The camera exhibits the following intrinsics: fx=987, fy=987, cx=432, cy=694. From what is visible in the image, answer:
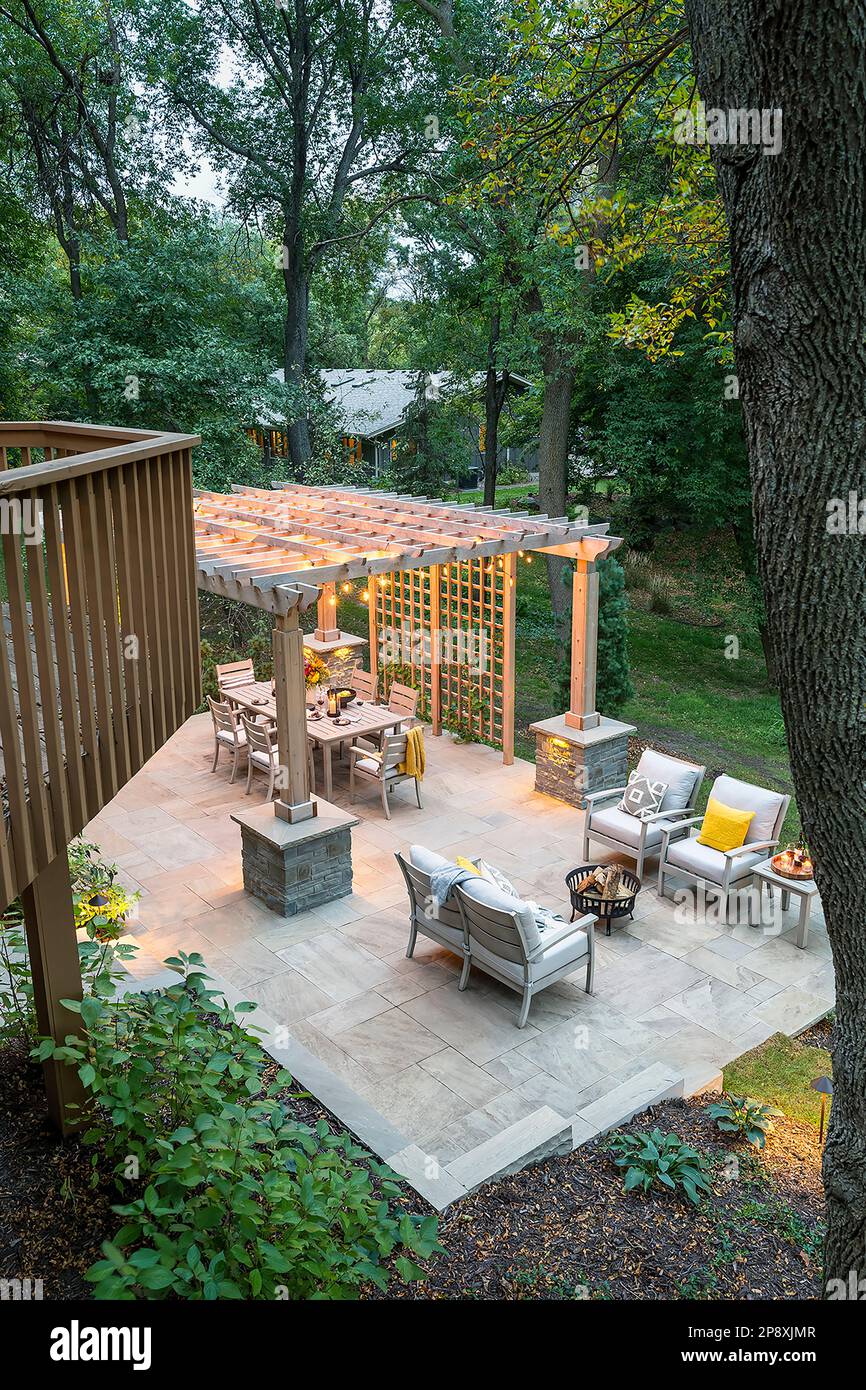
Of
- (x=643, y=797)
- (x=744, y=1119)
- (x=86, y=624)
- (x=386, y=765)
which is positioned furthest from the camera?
(x=386, y=765)

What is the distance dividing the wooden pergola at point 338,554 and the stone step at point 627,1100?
3.46m

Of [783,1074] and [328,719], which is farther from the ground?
[328,719]

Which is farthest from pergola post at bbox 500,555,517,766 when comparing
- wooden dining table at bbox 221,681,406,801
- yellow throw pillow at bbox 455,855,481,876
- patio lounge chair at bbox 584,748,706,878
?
yellow throw pillow at bbox 455,855,481,876

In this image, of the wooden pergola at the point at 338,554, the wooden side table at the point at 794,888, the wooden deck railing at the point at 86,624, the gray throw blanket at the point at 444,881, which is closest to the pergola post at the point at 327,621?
the wooden pergola at the point at 338,554

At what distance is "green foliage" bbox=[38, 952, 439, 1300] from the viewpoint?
2.84 metres

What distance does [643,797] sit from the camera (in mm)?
8594

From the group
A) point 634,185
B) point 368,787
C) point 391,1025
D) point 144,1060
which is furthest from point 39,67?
point 144,1060

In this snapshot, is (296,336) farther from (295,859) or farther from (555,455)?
(295,859)

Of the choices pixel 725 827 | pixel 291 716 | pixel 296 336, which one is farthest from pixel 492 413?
pixel 725 827

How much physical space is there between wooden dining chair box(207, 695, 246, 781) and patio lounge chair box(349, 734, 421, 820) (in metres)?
1.22

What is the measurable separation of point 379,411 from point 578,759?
17.4 metres

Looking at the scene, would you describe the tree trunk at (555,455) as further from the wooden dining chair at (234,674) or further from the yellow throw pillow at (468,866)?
the yellow throw pillow at (468,866)

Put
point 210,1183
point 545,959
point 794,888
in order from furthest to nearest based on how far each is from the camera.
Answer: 1. point 794,888
2. point 545,959
3. point 210,1183
